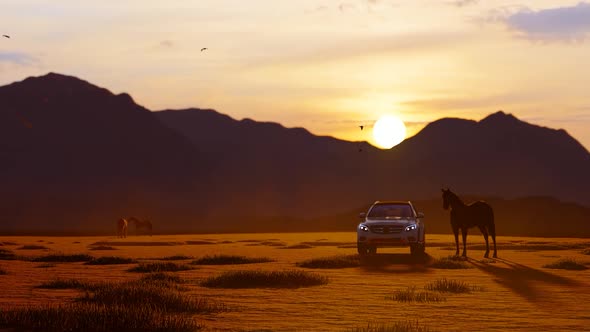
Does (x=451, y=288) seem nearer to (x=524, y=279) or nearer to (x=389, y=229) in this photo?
(x=524, y=279)

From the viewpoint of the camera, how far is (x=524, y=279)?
2544 centimetres

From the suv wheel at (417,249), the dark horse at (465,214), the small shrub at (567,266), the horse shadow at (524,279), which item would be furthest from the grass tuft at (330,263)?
the small shrub at (567,266)

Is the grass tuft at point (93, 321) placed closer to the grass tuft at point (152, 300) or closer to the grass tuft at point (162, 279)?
the grass tuft at point (152, 300)

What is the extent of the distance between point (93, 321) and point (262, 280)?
399 inches

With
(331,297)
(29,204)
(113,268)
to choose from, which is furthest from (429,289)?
(29,204)

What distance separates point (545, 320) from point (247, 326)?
527 centimetres

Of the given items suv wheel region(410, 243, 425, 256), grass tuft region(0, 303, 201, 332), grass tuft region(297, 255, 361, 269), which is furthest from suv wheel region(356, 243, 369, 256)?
grass tuft region(0, 303, 201, 332)

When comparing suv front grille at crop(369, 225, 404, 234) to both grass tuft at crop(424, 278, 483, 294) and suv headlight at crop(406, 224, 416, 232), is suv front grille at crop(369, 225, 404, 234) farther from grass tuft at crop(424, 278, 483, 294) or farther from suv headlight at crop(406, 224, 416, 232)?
grass tuft at crop(424, 278, 483, 294)

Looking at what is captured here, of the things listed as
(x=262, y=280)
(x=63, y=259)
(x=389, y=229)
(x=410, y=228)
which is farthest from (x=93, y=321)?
(x=63, y=259)

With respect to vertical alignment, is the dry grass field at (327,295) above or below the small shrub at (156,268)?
below

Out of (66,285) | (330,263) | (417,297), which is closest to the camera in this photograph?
(417,297)

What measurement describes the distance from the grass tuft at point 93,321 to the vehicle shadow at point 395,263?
590 inches

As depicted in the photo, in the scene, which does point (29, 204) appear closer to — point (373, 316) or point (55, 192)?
point (55, 192)

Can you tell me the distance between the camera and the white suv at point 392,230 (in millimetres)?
32594
